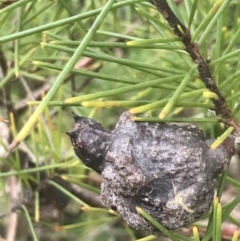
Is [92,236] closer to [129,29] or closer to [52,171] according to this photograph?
[52,171]

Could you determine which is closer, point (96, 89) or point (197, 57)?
point (197, 57)

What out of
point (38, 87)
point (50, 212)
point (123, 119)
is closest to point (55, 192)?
point (50, 212)

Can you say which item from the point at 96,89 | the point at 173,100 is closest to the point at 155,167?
the point at 173,100

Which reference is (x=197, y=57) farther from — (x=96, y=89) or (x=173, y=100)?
(x=96, y=89)

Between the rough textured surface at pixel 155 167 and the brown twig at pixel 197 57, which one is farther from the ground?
the brown twig at pixel 197 57
